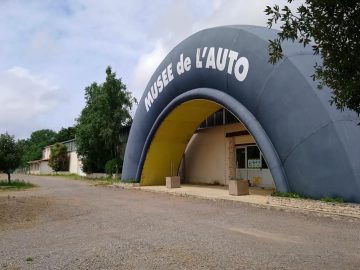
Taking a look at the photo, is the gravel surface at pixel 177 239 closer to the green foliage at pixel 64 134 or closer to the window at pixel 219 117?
the window at pixel 219 117

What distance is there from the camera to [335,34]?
13.0 feet

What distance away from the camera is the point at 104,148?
3466 centimetres

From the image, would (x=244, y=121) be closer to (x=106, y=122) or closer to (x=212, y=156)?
(x=212, y=156)

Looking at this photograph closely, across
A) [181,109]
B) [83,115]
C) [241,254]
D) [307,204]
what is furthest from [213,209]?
[83,115]

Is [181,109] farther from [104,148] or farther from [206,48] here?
[104,148]

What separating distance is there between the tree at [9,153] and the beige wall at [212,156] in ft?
40.1

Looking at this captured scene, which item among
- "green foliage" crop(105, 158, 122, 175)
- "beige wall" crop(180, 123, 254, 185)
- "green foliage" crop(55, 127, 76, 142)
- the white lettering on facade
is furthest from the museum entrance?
"green foliage" crop(55, 127, 76, 142)

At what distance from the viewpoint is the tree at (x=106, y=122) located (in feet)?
105

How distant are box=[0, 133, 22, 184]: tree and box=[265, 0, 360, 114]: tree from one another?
93.4 feet

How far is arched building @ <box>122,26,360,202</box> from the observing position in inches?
452

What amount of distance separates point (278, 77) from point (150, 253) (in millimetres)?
7902

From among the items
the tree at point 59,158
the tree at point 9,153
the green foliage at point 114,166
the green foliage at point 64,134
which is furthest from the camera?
the green foliage at point 64,134

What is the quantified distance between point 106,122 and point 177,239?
2459 centimetres

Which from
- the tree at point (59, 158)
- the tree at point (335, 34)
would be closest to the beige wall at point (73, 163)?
the tree at point (59, 158)
